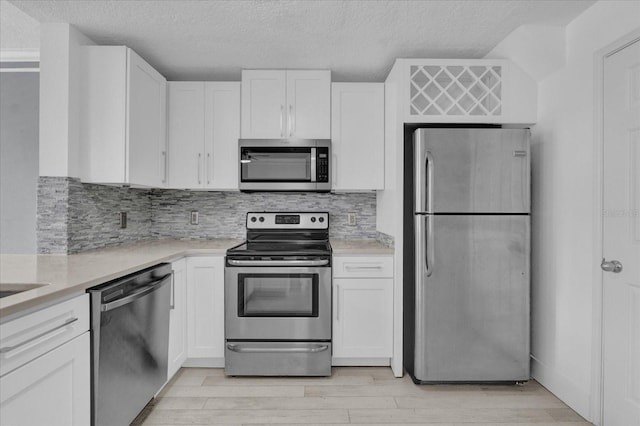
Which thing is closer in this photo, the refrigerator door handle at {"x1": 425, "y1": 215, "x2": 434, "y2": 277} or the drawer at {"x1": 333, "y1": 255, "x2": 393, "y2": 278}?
the refrigerator door handle at {"x1": 425, "y1": 215, "x2": 434, "y2": 277}

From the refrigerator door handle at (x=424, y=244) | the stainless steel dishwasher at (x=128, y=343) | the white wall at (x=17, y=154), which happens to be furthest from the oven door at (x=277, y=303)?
the white wall at (x=17, y=154)

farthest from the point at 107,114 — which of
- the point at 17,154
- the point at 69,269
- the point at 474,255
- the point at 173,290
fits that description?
the point at 474,255

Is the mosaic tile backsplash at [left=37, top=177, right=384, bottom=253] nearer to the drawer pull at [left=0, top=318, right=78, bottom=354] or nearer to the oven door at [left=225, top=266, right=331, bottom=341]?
the oven door at [left=225, top=266, right=331, bottom=341]

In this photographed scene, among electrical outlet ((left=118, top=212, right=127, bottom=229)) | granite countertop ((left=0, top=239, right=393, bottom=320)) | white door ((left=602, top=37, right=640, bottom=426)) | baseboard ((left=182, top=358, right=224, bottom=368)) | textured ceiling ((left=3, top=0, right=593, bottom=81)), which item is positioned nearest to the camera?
granite countertop ((left=0, top=239, right=393, bottom=320))

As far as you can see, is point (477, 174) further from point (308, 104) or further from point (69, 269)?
point (69, 269)

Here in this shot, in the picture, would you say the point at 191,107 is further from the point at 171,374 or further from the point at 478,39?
the point at 478,39

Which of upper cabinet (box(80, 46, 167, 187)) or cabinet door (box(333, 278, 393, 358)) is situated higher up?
upper cabinet (box(80, 46, 167, 187))

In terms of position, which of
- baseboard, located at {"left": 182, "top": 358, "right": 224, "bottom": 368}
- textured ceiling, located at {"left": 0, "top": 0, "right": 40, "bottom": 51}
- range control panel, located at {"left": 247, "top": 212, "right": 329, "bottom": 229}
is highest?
textured ceiling, located at {"left": 0, "top": 0, "right": 40, "bottom": 51}

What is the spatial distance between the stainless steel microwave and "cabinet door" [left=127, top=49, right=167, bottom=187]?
0.64 meters

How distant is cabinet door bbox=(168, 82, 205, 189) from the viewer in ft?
9.82

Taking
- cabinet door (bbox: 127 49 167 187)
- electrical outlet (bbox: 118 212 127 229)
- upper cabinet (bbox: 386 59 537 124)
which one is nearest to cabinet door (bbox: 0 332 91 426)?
cabinet door (bbox: 127 49 167 187)

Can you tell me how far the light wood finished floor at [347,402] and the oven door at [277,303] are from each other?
1.09ft

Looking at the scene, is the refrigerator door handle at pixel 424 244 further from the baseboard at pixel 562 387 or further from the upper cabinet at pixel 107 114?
the upper cabinet at pixel 107 114

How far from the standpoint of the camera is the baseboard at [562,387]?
82.2 inches
